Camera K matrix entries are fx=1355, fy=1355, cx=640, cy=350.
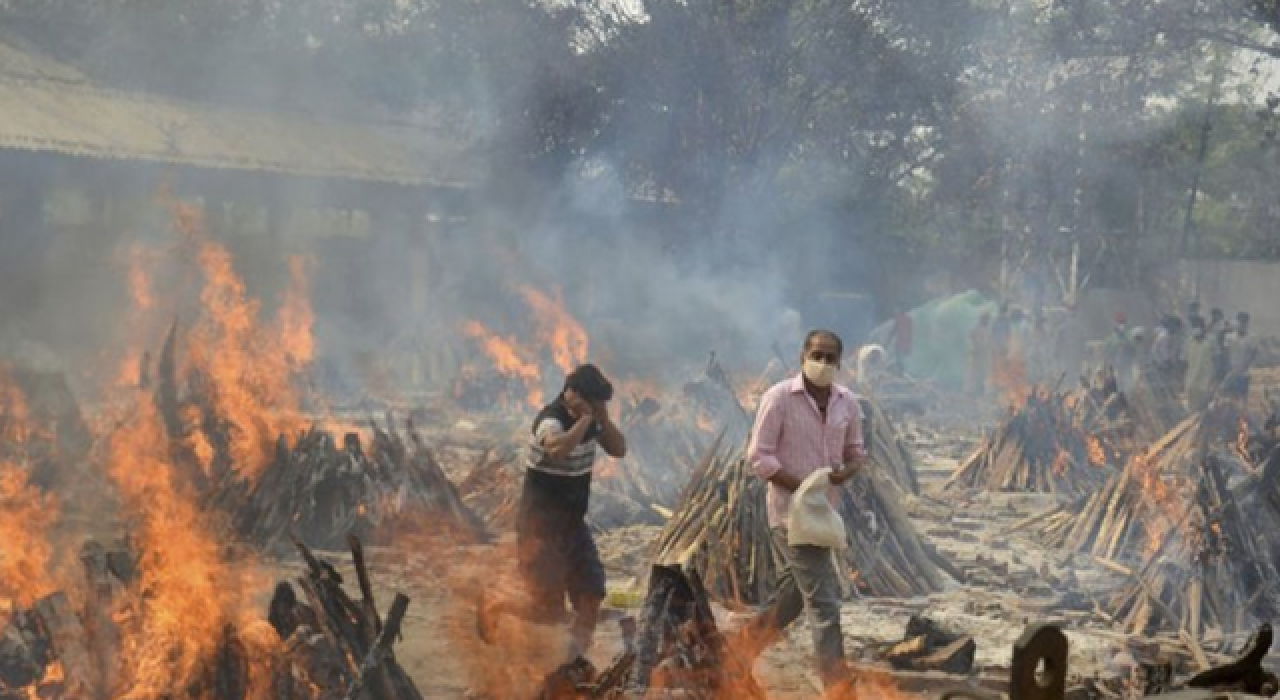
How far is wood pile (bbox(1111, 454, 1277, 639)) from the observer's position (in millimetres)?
8578

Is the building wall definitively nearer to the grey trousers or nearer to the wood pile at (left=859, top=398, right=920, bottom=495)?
the wood pile at (left=859, top=398, right=920, bottom=495)

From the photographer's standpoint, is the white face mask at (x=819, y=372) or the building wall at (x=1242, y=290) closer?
the white face mask at (x=819, y=372)

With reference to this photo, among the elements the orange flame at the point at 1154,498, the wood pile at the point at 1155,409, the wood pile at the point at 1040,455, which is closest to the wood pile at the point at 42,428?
the orange flame at the point at 1154,498

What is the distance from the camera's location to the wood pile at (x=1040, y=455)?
14.5m

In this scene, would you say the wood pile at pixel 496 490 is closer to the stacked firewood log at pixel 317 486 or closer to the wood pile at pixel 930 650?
the stacked firewood log at pixel 317 486

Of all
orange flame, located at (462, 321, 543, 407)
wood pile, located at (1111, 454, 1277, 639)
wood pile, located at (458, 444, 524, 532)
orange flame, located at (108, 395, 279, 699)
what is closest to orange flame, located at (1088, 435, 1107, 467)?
wood pile, located at (1111, 454, 1277, 639)

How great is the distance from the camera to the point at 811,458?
6645 millimetres

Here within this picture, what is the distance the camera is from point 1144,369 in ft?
60.6

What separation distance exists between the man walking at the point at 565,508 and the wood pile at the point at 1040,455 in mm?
8359

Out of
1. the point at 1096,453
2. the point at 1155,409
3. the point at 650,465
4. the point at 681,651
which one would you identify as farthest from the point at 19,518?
the point at 1155,409

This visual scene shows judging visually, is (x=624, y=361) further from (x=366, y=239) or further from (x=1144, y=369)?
(x=1144, y=369)

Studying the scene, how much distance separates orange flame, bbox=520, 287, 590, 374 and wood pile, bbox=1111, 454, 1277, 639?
11.2 meters

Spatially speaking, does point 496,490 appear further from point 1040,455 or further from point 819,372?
point 819,372

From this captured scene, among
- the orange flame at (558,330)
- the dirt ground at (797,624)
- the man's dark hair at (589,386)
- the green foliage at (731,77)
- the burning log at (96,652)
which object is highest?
the green foliage at (731,77)
